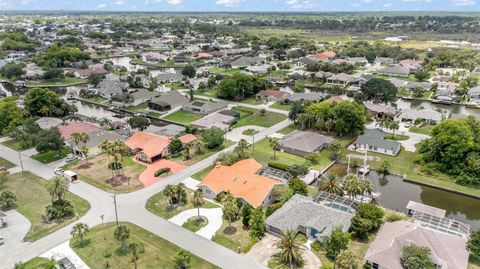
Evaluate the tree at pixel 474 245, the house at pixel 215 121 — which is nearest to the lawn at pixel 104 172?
the house at pixel 215 121

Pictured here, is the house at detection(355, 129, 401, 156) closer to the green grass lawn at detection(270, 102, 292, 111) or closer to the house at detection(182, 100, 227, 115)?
the green grass lawn at detection(270, 102, 292, 111)

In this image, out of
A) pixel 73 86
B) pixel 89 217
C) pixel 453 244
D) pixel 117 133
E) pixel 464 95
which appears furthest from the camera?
pixel 73 86

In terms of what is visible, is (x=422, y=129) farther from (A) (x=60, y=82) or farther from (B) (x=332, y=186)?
(A) (x=60, y=82)

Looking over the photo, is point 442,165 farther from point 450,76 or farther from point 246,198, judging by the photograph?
point 450,76

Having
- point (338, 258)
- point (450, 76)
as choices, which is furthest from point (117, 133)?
point (450, 76)

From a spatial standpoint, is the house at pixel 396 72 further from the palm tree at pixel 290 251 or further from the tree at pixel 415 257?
the palm tree at pixel 290 251

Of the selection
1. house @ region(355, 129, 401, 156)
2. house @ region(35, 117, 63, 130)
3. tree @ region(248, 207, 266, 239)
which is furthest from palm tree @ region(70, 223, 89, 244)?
house @ region(355, 129, 401, 156)

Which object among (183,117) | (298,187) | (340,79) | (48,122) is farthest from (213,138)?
(340,79)

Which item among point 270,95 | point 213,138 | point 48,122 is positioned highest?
point 270,95
